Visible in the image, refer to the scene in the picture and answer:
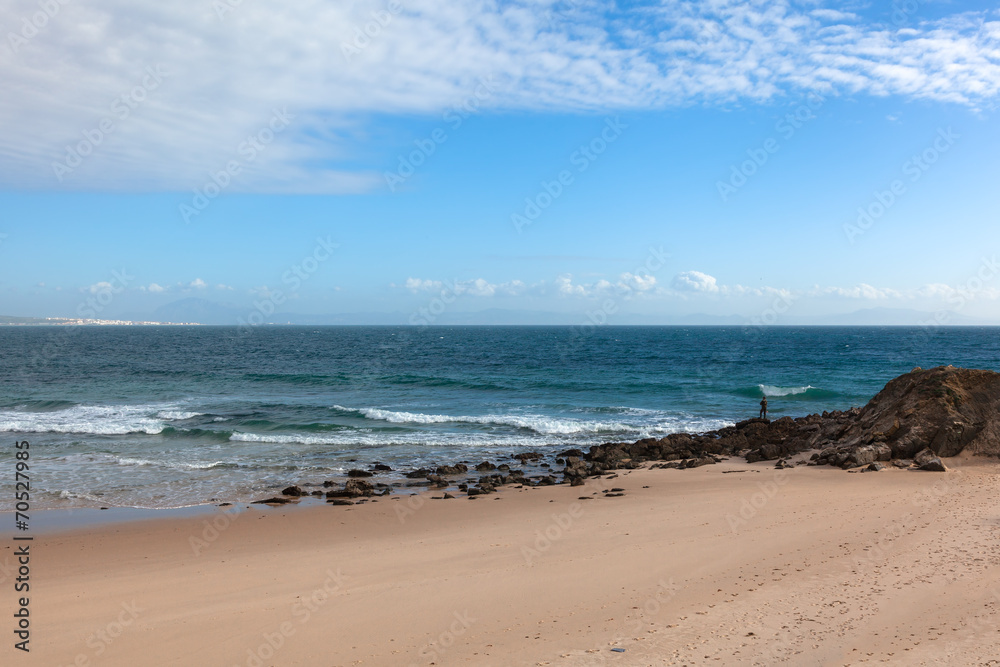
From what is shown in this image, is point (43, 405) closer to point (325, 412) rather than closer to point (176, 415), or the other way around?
point (176, 415)

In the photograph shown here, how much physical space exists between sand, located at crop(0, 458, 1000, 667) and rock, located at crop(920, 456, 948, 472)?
675 millimetres

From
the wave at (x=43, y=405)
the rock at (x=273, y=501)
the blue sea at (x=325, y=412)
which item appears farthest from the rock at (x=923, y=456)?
the wave at (x=43, y=405)

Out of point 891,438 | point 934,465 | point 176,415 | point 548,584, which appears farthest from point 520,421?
point 548,584

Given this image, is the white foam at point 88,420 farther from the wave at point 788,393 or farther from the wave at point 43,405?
the wave at point 788,393

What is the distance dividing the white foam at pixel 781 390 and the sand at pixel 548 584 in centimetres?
2274

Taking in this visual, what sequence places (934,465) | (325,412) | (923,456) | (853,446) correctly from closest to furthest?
(934,465) → (923,456) → (853,446) → (325,412)

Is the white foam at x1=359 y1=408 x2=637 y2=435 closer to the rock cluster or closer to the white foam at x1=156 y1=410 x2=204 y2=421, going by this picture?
the rock cluster

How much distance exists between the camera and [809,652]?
245 inches

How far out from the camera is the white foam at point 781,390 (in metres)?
35.9

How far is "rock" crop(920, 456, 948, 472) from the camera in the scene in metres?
14.5

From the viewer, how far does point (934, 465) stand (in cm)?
1459

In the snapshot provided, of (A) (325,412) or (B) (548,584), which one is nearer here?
(B) (548,584)

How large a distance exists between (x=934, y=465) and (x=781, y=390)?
78.3 feet

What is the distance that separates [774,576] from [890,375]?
44518mm
